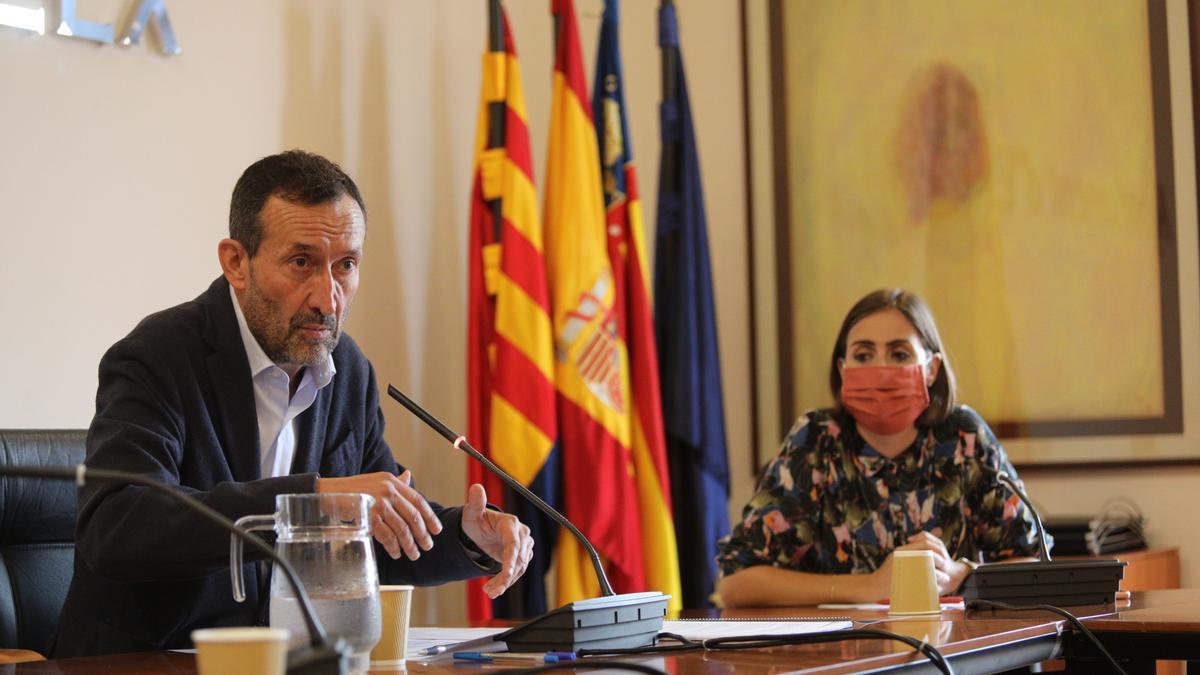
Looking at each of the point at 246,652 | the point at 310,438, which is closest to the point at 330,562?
the point at 246,652

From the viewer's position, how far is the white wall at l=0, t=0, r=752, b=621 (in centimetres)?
290

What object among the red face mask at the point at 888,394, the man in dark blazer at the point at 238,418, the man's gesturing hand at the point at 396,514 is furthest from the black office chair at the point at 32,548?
the red face mask at the point at 888,394

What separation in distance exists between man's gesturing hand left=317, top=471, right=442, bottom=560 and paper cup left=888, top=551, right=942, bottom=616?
2.61 feet

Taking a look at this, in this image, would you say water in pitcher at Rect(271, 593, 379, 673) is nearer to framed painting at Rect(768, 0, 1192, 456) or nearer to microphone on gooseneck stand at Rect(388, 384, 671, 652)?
microphone on gooseneck stand at Rect(388, 384, 671, 652)

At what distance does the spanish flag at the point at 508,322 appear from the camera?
11.3 ft

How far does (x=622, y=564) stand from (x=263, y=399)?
163 cm

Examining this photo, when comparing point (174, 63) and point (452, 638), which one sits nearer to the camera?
point (452, 638)

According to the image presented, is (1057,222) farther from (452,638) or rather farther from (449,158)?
(452,638)

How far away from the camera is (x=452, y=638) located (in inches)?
68.9

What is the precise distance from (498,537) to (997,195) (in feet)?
8.03

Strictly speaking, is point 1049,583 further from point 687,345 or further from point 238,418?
point 687,345

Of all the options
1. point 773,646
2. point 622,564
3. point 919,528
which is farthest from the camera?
point 622,564

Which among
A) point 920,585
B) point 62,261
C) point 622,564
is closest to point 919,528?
point 920,585

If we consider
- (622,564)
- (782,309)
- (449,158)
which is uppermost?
(449,158)
